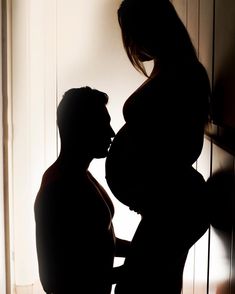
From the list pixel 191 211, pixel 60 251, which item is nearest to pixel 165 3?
pixel 191 211

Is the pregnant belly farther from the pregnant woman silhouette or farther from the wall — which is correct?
the wall

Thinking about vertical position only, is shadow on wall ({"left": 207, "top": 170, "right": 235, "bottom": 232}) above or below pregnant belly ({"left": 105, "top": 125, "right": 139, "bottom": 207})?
below

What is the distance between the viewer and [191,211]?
84cm

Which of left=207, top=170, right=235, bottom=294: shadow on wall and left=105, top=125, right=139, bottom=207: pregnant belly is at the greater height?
left=105, top=125, right=139, bottom=207: pregnant belly

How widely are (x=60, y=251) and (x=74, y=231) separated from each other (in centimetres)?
5

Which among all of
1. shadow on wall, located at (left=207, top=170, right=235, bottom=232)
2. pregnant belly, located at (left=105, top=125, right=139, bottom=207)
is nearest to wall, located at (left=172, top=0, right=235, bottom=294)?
shadow on wall, located at (left=207, top=170, right=235, bottom=232)

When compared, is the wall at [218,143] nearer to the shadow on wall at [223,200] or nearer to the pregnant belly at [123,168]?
the shadow on wall at [223,200]

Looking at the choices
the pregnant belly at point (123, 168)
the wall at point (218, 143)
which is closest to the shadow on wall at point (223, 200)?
the wall at point (218, 143)

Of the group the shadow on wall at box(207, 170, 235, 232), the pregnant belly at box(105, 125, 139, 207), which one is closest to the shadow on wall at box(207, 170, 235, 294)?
the shadow on wall at box(207, 170, 235, 232)

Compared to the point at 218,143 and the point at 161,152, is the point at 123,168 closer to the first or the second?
the point at 161,152

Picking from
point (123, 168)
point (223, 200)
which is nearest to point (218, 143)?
point (223, 200)

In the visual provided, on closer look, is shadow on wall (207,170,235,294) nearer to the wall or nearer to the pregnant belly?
the wall

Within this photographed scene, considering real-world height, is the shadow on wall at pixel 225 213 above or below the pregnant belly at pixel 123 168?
below

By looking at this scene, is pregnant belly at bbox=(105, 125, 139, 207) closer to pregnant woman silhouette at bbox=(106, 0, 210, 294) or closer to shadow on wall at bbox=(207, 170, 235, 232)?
pregnant woman silhouette at bbox=(106, 0, 210, 294)
